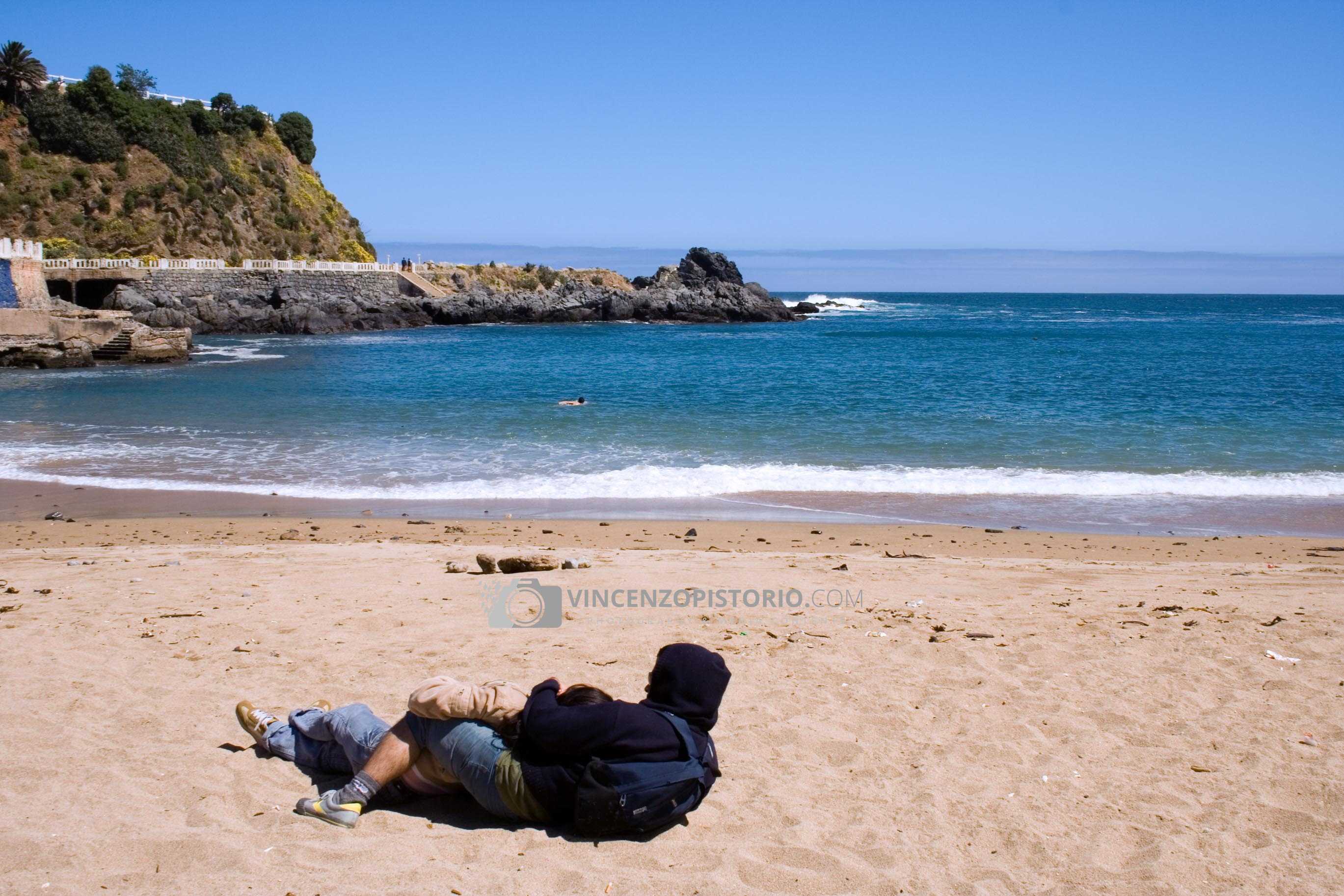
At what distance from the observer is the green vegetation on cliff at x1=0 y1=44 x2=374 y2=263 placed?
5559 cm

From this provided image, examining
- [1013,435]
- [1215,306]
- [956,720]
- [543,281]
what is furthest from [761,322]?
[1215,306]

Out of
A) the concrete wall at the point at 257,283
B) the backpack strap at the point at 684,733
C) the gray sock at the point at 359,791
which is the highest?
the concrete wall at the point at 257,283

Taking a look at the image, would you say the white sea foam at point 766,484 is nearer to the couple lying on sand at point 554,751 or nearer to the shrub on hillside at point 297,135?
the couple lying on sand at point 554,751

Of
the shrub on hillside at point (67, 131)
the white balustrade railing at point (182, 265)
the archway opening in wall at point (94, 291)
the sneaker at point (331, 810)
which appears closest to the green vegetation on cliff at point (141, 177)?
the shrub on hillside at point (67, 131)

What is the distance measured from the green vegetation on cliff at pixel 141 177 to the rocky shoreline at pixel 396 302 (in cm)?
731

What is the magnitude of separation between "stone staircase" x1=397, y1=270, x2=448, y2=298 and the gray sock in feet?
208

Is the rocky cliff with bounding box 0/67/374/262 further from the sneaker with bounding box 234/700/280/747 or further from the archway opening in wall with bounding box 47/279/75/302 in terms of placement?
the sneaker with bounding box 234/700/280/747

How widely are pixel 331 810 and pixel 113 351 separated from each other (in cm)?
3620

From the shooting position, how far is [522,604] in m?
7.10

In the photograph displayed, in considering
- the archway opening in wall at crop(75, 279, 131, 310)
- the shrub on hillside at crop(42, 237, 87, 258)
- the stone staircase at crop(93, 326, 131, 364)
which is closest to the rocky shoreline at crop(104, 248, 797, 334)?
the archway opening in wall at crop(75, 279, 131, 310)

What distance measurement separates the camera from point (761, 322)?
7238cm

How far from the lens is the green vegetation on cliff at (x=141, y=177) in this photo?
2189 inches

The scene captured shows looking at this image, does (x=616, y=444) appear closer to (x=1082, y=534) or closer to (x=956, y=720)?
(x=1082, y=534)

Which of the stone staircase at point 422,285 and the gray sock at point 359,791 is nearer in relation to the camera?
the gray sock at point 359,791
